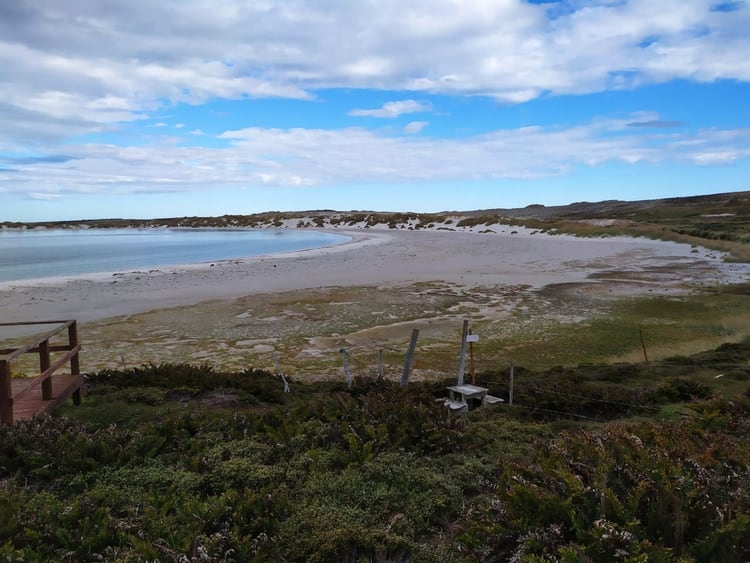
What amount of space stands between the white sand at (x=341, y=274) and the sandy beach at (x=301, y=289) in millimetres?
66

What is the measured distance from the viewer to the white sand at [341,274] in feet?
73.0

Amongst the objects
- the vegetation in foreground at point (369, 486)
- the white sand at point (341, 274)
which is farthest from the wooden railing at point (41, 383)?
the white sand at point (341, 274)

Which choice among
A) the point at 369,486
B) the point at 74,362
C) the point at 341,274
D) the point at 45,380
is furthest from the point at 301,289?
the point at 369,486

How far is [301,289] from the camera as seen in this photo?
25094mm

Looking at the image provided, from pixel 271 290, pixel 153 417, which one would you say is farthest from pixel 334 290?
pixel 153 417

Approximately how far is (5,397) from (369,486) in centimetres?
472

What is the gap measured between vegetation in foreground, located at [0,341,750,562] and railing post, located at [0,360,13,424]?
59 cm

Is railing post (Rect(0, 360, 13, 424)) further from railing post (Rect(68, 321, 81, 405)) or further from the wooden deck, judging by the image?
railing post (Rect(68, 321, 81, 405))

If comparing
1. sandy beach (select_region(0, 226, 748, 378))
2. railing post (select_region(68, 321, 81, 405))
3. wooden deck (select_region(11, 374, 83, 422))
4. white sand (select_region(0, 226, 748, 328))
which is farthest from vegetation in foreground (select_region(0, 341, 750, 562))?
white sand (select_region(0, 226, 748, 328))

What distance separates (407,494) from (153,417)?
441cm

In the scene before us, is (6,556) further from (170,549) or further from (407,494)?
(407,494)

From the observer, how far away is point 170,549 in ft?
13.6

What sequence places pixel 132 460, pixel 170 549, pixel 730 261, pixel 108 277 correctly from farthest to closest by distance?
pixel 730 261 → pixel 108 277 → pixel 132 460 → pixel 170 549

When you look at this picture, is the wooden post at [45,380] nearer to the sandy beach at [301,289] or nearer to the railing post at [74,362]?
the railing post at [74,362]
